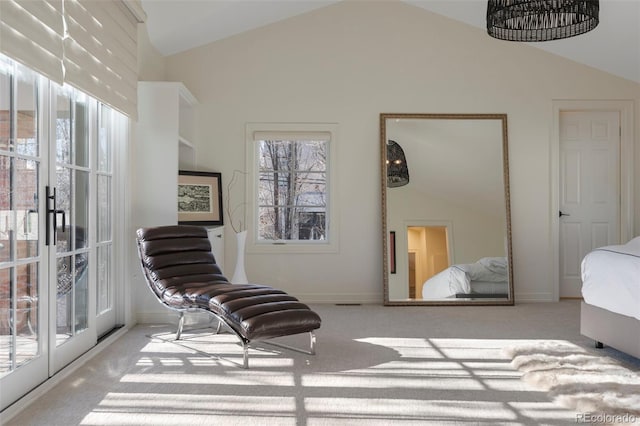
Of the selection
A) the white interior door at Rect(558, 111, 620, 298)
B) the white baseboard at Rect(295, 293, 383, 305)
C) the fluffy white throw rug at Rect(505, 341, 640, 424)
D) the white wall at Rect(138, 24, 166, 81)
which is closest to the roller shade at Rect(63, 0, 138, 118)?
the white wall at Rect(138, 24, 166, 81)

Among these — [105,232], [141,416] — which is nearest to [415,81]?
[105,232]

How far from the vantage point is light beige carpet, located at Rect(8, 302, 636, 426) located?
272cm

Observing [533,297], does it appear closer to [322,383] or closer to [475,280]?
[475,280]

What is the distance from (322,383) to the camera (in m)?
3.22

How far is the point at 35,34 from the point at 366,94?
370cm

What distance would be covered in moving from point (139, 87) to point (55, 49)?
1.89 metres

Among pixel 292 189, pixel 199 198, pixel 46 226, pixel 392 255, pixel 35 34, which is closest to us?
pixel 35 34

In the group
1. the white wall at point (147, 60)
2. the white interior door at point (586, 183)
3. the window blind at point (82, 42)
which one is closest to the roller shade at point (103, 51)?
the window blind at point (82, 42)

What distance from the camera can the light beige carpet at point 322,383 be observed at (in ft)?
8.93

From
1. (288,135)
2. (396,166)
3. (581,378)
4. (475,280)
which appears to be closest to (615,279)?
(581,378)

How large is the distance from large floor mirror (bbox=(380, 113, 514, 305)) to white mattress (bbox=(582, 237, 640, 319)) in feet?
6.32

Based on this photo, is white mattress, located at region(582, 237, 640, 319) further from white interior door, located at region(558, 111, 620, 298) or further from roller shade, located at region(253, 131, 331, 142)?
roller shade, located at region(253, 131, 331, 142)

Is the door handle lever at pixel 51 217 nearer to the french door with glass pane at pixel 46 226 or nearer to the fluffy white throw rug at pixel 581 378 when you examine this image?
the french door with glass pane at pixel 46 226

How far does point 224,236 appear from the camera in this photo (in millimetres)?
5996
